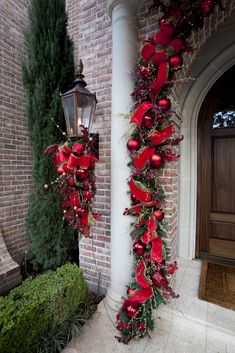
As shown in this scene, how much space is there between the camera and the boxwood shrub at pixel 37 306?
1358 millimetres

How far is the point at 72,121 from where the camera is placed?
1787 millimetres

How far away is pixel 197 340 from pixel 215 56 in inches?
116

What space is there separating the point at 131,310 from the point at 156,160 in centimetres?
121

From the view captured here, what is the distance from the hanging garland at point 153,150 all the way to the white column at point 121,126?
5.7 inches

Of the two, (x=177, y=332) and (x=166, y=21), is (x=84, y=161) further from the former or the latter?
(x=177, y=332)

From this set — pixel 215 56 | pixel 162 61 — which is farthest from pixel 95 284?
pixel 215 56

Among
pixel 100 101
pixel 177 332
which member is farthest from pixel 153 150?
pixel 177 332

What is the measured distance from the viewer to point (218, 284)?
2.19 metres

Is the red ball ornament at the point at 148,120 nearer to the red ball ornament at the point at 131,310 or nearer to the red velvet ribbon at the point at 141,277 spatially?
the red velvet ribbon at the point at 141,277

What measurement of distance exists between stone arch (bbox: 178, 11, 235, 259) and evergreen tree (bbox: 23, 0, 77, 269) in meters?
1.63

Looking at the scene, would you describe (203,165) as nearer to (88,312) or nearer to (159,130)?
(159,130)

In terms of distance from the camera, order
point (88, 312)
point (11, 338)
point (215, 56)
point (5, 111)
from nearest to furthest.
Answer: point (11, 338) → point (88, 312) → point (215, 56) → point (5, 111)

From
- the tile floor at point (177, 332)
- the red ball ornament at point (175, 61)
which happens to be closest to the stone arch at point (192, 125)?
the tile floor at point (177, 332)

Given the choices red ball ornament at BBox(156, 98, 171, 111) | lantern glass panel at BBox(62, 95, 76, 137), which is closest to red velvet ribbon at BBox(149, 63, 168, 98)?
red ball ornament at BBox(156, 98, 171, 111)
